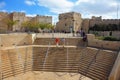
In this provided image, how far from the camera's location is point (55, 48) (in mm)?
17906

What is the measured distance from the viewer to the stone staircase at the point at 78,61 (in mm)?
13422

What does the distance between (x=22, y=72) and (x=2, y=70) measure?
1613mm

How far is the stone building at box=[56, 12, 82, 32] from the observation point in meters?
40.1

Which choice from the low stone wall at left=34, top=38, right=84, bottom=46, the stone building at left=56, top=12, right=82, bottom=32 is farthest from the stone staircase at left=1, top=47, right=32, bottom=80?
the stone building at left=56, top=12, right=82, bottom=32

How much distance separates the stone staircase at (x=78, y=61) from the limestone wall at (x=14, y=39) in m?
3.07

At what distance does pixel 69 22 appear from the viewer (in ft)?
133

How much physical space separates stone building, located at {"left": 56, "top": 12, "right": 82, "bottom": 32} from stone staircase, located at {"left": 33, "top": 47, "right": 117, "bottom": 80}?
22.4 meters

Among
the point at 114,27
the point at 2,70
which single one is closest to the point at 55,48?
the point at 2,70

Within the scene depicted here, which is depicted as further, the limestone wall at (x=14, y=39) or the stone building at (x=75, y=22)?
the stone building at (x=75, y=22)

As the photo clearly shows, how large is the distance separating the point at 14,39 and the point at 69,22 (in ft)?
73.5

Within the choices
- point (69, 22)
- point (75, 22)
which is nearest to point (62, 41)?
point (69, 22)

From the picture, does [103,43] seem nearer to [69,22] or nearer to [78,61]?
[78,61]

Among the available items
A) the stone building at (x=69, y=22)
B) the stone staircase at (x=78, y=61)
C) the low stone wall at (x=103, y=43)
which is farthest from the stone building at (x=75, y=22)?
the stone staircase at (x=78, y=61)

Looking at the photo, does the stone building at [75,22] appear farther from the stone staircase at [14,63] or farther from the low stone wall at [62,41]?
the stone staircase at [14,63]
